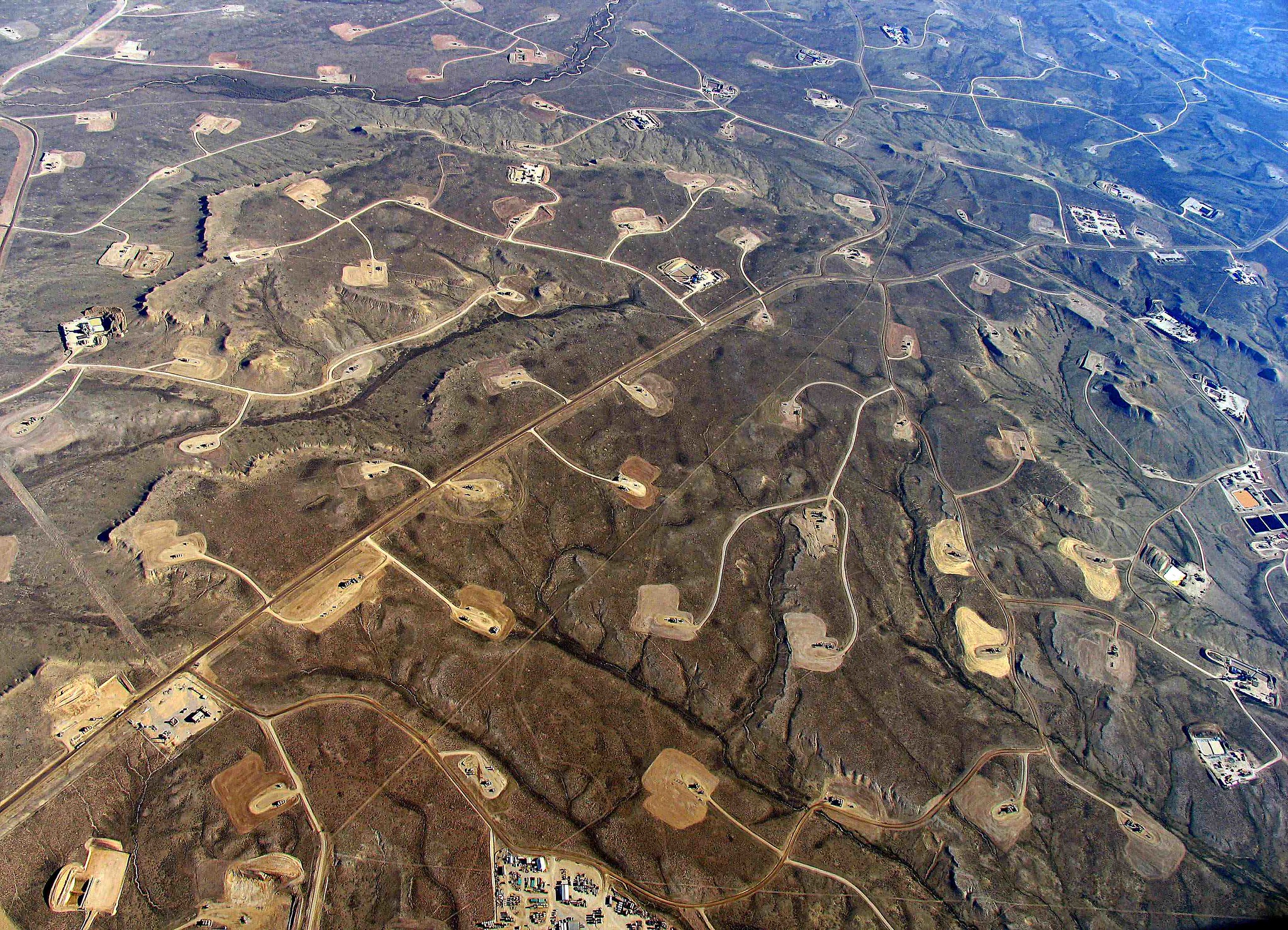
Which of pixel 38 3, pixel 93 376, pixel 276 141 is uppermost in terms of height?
pixel 38 3

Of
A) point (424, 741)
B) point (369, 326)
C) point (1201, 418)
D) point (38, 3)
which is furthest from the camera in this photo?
point (38, 3)

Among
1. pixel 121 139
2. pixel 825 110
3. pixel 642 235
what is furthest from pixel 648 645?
pixel 825 110

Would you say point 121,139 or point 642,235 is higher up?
point 121,139

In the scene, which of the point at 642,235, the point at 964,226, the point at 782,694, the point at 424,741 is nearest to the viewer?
the point at 424,741

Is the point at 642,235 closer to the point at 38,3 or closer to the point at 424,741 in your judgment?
the point at 424,741

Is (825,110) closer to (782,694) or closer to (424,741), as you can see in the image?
(782,694)

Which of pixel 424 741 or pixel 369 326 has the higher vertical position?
pixel 369 326

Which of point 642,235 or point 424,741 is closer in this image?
point 424,741

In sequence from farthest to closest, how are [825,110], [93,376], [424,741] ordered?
[825,110] < [93,376] < [424,741]

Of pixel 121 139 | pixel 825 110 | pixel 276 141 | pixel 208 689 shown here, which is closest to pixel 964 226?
pixel 825 110
